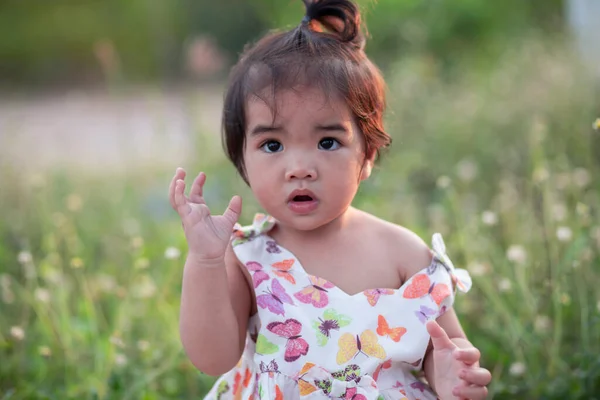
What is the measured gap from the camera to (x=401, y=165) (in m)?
3.66

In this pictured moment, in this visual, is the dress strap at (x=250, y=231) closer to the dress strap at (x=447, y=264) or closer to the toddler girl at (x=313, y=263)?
the toddler girl at (x=313, y=263)

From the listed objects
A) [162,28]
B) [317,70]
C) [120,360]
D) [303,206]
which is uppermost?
[162,28]

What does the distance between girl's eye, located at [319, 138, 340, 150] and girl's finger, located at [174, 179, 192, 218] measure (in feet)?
1.00

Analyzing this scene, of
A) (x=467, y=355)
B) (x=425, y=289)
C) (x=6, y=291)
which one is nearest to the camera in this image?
(x=467, y=355)

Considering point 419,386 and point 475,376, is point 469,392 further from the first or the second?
point 419,386

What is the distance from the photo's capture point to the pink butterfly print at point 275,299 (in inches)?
69.5

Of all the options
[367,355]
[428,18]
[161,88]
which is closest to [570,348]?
[367,355]

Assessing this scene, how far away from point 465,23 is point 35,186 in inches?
205

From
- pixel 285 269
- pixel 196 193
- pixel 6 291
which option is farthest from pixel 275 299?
pixel 6 291

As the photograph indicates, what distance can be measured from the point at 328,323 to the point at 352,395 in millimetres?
159

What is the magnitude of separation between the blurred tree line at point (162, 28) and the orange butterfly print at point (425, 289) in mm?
4626

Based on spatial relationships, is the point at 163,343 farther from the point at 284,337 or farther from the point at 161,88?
the point at 161,88

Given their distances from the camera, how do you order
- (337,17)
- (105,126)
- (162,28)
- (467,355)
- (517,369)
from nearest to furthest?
(467,355) → (337,17) → (517,369) → (105,126) → (162,28)

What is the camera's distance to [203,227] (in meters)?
1.66
